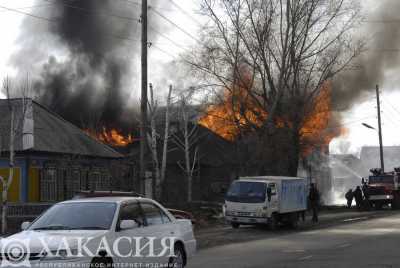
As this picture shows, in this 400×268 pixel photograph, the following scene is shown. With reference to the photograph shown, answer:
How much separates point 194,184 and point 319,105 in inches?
406

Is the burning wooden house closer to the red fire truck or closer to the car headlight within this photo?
the red fire truck

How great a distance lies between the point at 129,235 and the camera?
385 inches

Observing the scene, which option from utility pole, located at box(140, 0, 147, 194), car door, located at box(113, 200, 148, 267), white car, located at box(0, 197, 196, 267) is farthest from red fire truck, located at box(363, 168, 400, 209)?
car door, located at box(113, 200, 148, 267)

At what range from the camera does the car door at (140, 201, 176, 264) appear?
10.4 m

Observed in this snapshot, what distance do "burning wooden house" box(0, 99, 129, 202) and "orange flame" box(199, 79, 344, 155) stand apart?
6.73 metres

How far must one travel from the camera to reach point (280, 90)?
38062 mm

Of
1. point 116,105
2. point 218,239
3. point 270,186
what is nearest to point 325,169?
point 116,105

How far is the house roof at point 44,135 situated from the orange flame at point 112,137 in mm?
14666

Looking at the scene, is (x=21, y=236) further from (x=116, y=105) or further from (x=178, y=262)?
(x=116, y=105)

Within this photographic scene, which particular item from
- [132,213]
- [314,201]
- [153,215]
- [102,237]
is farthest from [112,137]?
[102,237]

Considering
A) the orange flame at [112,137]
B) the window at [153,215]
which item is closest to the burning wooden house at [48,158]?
the orange flame at [112,137]

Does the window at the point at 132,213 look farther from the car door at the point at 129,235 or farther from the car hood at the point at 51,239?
the car hood at the point at 51,239

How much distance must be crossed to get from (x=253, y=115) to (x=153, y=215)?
1162 inches

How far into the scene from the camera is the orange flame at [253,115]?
39.0 m
